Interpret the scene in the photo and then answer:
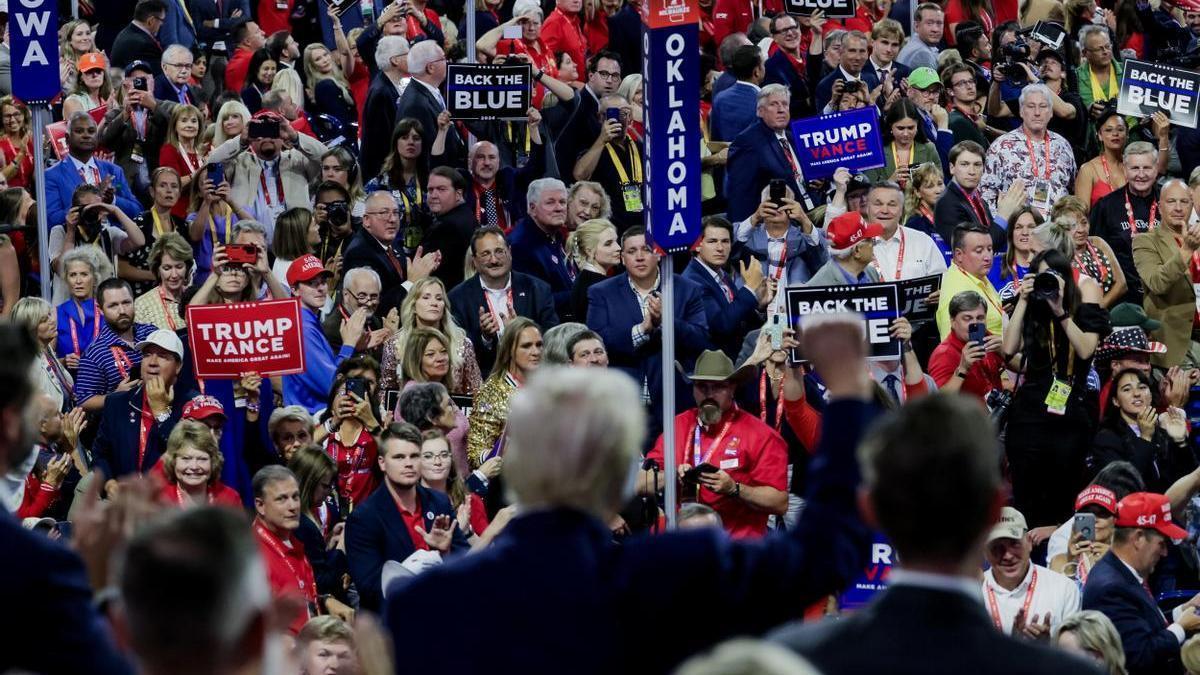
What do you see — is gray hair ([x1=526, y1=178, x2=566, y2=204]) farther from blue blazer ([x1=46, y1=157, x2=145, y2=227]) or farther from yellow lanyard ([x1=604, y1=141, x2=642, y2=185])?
blue blazer ([x1=46, y1=157, x2=145, y2=227])

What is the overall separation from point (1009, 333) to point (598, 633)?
26.0 ft

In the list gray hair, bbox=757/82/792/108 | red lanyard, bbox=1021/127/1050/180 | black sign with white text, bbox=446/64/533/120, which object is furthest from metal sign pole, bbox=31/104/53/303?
red lanyard, bbox=1021/127/1050/180

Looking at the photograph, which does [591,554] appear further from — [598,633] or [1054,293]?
[1054,293]

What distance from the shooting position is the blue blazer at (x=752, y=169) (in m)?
13.5

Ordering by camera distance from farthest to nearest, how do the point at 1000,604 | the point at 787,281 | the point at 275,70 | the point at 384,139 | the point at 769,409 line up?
the point at 275,70 < the point at 384,139 < the point at 787,281 < the point at 769,409 < the point at 1000,604

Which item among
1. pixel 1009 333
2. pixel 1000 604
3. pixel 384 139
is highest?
pixel 384 139

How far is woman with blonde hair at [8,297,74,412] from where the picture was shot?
11.1 meters

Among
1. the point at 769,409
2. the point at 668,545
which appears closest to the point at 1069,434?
the point at 769,409

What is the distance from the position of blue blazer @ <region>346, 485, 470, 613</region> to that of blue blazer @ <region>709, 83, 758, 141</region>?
646 centimetres

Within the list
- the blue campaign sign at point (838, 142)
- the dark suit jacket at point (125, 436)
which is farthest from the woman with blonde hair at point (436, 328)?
the blue campaign sign at point (838, 142)

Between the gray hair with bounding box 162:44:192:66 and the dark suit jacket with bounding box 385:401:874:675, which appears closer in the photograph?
the dark suit jacket with bounding box 385:401:874:675

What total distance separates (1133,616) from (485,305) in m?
4.17

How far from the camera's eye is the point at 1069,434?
10953 mm

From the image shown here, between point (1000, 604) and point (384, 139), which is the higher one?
point (384, 139)
